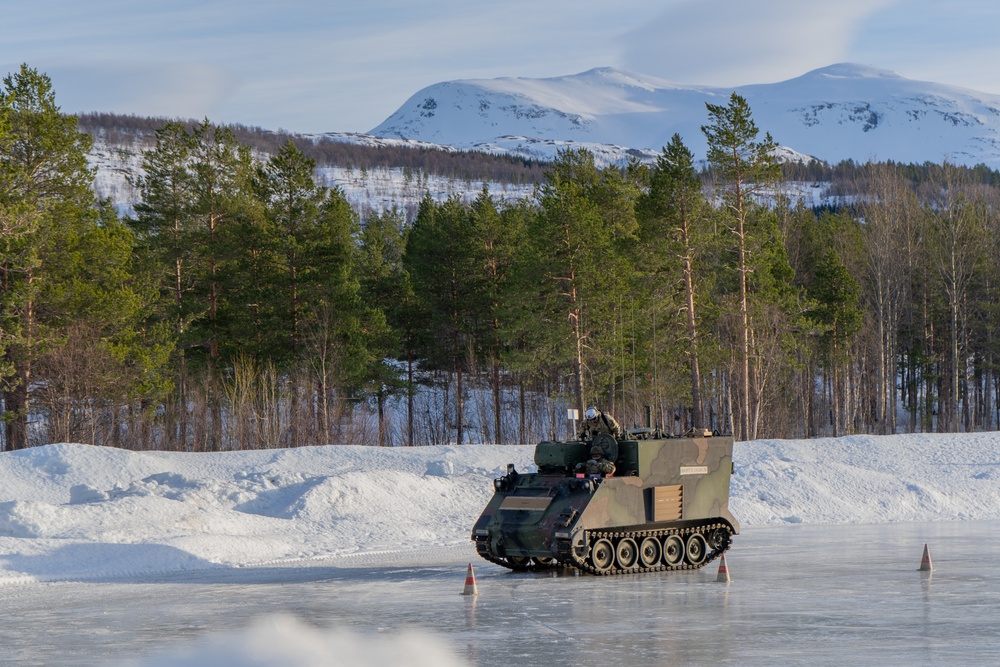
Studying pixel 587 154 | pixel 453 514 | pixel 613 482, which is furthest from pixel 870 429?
pixel 613 482

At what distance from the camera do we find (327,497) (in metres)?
29.4

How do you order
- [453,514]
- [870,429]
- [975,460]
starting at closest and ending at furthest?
[453,514]
[975,460]
[870,429]

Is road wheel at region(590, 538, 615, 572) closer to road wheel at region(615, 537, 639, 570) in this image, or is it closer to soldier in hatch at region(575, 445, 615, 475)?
road wheel at region(615, 537, 639, 570)

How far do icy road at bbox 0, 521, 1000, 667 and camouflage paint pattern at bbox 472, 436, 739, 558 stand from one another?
77 cm

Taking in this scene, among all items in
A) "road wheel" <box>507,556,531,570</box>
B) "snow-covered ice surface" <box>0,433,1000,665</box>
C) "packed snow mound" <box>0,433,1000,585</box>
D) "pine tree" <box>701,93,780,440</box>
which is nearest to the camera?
"snow-covered ice surface" <box>0,433,1000,665</box>

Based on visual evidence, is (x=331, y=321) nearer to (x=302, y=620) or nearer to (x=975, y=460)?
(x=975, y=460)

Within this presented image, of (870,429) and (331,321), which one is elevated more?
(331,321)

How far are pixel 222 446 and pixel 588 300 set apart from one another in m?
14.9

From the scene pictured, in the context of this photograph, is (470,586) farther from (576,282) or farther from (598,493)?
(576,282)

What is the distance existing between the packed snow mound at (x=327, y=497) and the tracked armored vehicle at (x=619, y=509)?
3.10 metres

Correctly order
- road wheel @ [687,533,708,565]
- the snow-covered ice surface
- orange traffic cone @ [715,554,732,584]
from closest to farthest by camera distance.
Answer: the snow-covered ice surface
orange traffic cone @ [715,554,732,584]
road wheel @ [687,533,708,565]

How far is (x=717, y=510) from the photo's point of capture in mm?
23734

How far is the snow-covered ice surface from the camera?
14164 millimetres

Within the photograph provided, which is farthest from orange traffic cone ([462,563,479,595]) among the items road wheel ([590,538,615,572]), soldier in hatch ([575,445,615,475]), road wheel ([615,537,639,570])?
soldier in hatch ([575,445,615,475])
